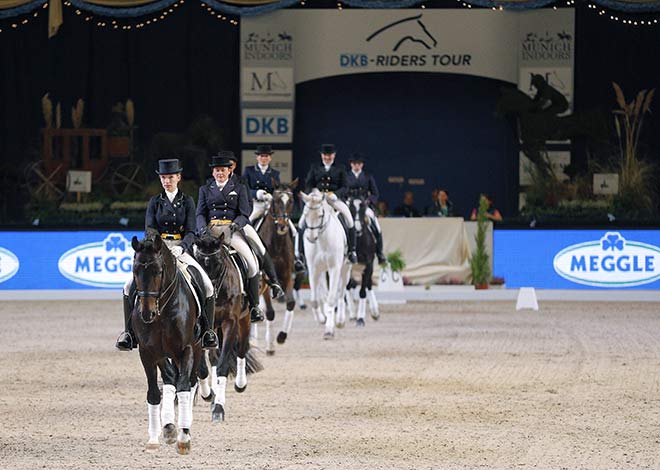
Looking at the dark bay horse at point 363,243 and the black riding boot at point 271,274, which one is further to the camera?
the dark bay horse at point 363,243

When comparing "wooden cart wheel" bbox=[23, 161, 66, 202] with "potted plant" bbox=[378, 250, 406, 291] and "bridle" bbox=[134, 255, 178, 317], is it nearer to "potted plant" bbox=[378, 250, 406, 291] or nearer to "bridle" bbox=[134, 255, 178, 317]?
"potted plant" bbox=[378, 250, 406, 291]

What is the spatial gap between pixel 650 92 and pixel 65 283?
1094 centimetres

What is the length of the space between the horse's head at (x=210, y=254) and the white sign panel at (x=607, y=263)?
1295cm

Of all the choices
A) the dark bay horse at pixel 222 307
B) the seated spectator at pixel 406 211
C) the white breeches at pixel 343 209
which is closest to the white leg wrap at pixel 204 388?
the dark bay horse at pixel 222 307

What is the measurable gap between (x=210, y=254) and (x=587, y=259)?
13.2 meters

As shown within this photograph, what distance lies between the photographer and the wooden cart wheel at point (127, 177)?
84.6ft

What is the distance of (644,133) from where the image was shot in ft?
89.9

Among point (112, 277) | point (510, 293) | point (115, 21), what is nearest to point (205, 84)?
point (115, 21)

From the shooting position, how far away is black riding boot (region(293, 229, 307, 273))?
1671 cm

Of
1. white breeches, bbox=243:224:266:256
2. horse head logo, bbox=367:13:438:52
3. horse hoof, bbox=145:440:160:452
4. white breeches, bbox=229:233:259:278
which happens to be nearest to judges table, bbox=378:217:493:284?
horse head logo, bbox=367:13:438:52

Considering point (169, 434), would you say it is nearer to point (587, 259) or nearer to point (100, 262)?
point (100, 262)

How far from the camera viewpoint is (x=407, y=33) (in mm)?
27500

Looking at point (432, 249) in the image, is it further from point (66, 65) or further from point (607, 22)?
point (66, 65)

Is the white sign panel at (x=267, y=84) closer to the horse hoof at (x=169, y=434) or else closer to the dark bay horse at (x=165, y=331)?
the dark bay horse at (x=165, y=331)
